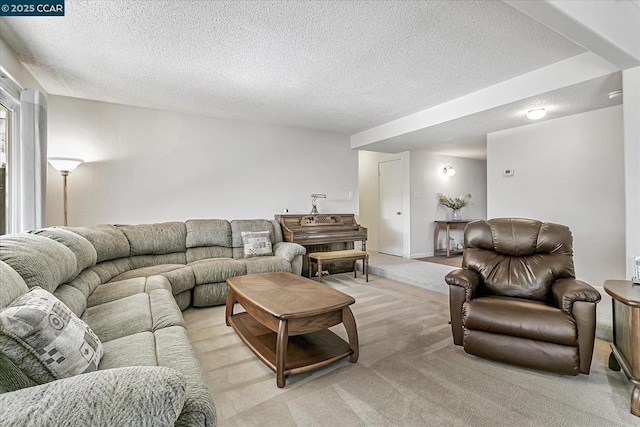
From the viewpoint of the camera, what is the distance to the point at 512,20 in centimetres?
205

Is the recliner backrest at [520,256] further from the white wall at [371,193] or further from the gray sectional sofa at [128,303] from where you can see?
the white wall at [371,193]

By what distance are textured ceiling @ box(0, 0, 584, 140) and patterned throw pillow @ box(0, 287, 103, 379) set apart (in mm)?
1903

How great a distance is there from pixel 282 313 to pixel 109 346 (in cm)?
88

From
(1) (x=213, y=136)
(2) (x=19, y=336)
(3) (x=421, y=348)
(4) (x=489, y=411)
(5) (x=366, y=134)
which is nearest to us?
(2) (x=19, y=336)

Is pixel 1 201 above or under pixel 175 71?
under

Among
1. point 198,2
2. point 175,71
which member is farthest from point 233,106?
point 198,2

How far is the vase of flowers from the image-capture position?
6.28 m

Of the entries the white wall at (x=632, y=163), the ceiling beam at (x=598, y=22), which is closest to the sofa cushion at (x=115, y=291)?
the ceiling beam at (x=598, y=22)

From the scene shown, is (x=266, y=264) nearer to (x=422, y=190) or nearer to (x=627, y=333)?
(x=627, y=333)

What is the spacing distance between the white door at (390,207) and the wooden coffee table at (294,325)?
405cm

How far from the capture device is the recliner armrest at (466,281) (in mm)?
2166

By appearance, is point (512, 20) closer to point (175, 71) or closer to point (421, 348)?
point (421, 348)

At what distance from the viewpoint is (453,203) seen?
20.7ft

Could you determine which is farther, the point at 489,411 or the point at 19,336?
the point at 489,411
